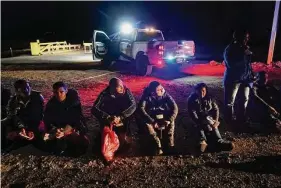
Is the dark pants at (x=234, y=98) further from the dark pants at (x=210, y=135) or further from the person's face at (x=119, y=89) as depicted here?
the person's face at (x=119, y=89)

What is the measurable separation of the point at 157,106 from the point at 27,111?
2.33 m

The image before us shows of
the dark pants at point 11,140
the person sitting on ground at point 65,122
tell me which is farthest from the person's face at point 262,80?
the dark pants at point 11,140

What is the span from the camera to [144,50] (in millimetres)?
13055

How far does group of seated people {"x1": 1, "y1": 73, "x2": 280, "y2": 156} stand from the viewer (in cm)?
549

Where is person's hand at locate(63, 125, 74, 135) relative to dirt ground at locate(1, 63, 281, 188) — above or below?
above

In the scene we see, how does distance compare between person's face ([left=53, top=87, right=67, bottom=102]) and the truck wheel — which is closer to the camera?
person's face ([left=53, top=87, right=67, bottom=102])

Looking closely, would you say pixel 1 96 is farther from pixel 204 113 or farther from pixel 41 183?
pixel 204 113

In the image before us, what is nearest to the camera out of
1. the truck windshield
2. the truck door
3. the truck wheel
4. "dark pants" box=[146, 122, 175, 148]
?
"dark pants" box=[146, 122, 175, 148]

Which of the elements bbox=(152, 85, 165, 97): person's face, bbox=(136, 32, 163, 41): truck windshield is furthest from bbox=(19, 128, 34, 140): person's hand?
bbox=(136, 32, 163, 41): truck windshield

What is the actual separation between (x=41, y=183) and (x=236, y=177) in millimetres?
2756

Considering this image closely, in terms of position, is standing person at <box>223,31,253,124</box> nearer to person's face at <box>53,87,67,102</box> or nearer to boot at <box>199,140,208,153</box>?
boot at <box>199,140,208,153</box>

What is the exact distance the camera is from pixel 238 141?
6008 mm

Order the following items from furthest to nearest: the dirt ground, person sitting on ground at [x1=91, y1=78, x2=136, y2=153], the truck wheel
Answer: the truck wheel, person sitting on ground at [x1=91, y1=78, x2=136, y2=153], the dirt ground

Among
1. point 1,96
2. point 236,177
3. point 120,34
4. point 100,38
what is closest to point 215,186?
point 236,177
